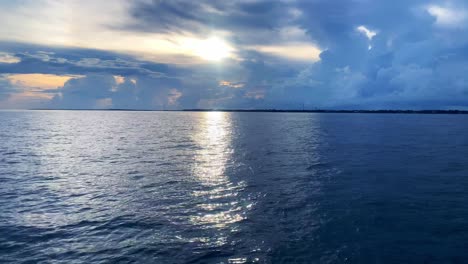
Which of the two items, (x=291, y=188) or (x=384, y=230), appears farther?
(x=291, y=188)

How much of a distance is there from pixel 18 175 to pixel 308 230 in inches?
1546

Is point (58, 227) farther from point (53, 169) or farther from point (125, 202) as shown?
point (53, 169)

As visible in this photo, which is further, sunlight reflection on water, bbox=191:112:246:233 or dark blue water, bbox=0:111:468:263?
sunlight reflection on water, bbox=191:112:246:233

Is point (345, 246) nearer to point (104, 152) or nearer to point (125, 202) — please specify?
point (125, 202)

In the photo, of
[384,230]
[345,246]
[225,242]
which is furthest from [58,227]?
[384,230]

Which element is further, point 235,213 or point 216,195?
point 216,195

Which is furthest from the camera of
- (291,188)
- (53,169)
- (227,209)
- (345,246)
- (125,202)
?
(53,169)

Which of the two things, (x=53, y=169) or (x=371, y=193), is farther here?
(x=53, y=169)

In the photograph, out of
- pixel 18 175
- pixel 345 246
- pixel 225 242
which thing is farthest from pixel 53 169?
pixel 345 246

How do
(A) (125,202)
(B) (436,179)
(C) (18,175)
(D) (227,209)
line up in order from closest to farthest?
(D) (227,209) → (A) (125,202) → (B) (436,179) → (C) (18,175)

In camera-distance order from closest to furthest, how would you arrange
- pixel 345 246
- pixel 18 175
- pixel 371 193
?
1. pixel 345 246
2. pixel 371 193
3. pixel 18 175

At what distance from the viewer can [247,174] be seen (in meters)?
43.4

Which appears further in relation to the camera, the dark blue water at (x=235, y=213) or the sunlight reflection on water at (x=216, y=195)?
the sunlight reflection on water at (x=216, y=195)

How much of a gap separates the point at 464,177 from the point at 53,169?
5557 cm
